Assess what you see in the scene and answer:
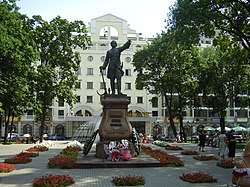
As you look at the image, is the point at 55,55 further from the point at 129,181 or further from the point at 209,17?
the point at 129,181

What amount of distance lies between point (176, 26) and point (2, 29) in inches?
450

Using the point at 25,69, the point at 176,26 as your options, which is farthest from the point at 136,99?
the point at 176,26

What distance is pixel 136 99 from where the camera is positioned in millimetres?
66188

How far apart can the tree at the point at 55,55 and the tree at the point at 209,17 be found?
17.3 metres

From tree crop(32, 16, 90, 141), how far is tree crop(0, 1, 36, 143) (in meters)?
1.62

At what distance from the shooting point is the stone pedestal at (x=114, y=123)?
53.7 ft

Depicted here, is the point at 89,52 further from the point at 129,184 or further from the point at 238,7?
the point at 129,184

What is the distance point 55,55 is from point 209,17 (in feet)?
67.1

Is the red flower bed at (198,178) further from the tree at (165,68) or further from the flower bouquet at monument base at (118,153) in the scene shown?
the tree at (165,68)

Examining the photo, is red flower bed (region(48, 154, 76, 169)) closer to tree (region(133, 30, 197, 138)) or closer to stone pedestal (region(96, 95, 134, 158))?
stone pedestal (region(96, 95, 134, 158))

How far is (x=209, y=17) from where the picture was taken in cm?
2041

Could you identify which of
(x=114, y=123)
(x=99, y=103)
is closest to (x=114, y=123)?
(x=114, y=123)

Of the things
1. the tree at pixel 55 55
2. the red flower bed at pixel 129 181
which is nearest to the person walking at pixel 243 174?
the red flower bed at pixel 129 181

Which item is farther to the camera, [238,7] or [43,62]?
[43,62]
